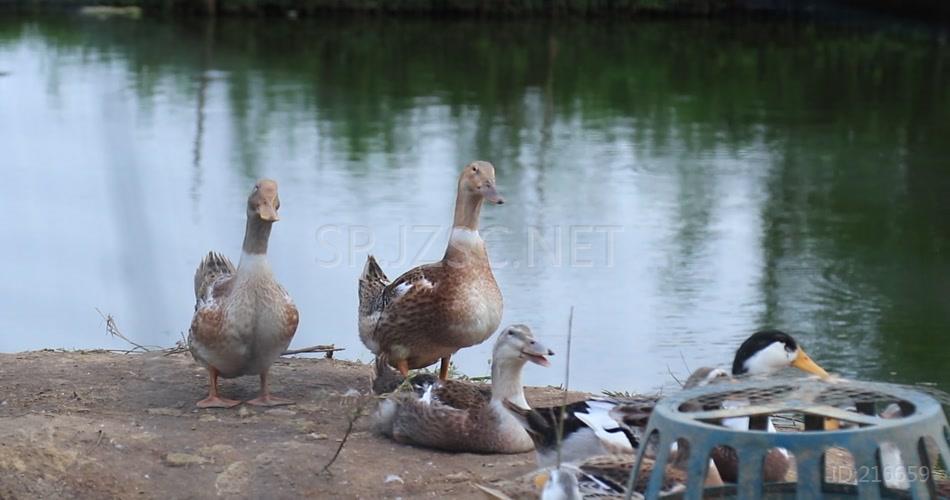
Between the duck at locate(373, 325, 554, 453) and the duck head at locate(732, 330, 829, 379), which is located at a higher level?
the duck head at locate(732, 330, 829, 379)

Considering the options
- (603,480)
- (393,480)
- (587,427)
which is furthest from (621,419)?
(393,480)

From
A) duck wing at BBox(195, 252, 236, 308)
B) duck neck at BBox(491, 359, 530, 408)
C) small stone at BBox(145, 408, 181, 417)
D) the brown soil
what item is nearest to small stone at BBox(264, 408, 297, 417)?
the brown soil

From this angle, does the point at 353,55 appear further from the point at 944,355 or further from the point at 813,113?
the point at 944,355

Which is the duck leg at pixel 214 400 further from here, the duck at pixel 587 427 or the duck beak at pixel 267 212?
the duck at pixel 587 427

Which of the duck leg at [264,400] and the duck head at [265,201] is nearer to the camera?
the duck head at [265,201]

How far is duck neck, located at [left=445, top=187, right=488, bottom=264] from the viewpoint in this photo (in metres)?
5.38

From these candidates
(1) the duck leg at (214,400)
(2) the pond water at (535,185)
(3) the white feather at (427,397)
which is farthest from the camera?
→ (2) the pond water at (535,185)

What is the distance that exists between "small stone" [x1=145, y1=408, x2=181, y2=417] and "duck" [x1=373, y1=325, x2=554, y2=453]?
752 millimetres

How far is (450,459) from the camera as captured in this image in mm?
4648

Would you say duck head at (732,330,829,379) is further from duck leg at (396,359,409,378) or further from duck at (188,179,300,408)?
duck at (188,179,300,408)

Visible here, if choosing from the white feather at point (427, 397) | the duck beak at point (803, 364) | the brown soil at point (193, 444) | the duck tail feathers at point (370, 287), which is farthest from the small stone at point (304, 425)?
the duck beak at point (803, 364)

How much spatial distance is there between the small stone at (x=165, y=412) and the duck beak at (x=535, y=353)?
121 cm

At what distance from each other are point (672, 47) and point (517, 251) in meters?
11.8

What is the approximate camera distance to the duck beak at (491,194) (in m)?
5.39
